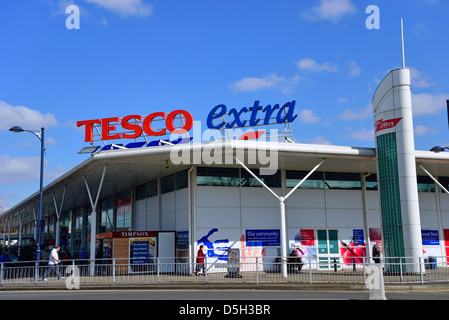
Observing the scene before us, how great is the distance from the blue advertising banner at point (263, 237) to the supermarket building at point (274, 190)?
53 millimetres

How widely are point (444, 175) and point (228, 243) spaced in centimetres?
1500

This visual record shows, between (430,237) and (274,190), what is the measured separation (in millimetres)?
10619

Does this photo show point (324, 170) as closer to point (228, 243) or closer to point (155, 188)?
point (228, 243)

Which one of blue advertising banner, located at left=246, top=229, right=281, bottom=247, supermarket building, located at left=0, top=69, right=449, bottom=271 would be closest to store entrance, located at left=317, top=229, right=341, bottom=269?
supermarket building, located at left=0, top=69, right=449, bottom=271

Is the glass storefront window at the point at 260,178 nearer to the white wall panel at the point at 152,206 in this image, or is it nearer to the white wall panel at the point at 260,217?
the white wall panel at the point at 260,217

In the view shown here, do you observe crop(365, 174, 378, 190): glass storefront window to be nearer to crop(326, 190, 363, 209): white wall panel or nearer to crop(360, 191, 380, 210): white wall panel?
crop(360, 191, 380, 210): white wall panel

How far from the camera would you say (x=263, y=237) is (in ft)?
86.0

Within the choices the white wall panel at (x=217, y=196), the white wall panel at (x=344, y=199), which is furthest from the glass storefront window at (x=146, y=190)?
the white wall panel at (x=344, y=199)

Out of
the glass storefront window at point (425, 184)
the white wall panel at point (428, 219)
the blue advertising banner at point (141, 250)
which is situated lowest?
the blue advertising banner at point (141, 250)

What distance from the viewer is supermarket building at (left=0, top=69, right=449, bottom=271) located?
72.9 ft

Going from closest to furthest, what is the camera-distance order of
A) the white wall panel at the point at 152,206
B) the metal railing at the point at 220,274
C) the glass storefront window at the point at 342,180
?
the metal railing at the point at 220,274, the glass storefront window at the point at 342,180, the white wall panel at the point at 152,206

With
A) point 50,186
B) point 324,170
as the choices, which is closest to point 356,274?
point 324,170

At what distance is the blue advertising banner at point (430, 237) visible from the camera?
2974 cm

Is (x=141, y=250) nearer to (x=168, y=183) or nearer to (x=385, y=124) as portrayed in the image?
(x=168, y=183)
